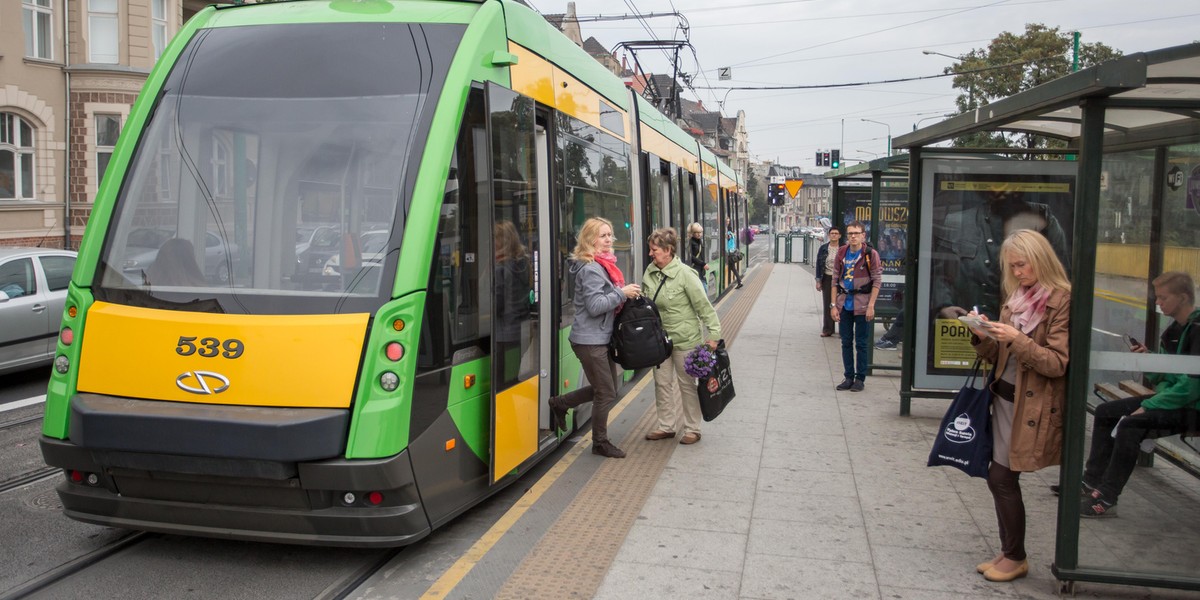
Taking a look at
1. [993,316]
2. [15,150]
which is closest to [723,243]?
[993,316]

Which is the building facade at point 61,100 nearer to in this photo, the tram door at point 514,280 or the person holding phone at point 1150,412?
the tram door at point 514,280

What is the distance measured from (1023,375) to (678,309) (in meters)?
3.31

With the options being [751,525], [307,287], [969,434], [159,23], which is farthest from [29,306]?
[159,23]

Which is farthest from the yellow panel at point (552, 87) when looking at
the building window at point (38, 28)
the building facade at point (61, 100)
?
the building window at point (38, 28)

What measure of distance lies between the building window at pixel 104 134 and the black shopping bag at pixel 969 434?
25197 mm

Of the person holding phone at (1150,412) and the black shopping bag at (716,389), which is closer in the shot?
the person holding phone at (1150,412)

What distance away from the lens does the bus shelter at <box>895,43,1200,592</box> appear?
178 inches

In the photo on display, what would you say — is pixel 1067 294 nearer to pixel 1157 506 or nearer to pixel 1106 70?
pixel 1106 70

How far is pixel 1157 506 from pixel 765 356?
24.8 feet

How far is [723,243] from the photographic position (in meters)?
23.9

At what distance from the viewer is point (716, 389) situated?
7668 millimetres

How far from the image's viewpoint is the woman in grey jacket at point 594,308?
6.89m

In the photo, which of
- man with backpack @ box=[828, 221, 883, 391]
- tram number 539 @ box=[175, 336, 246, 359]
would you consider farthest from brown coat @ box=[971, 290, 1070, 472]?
man with backpack @ box=[828, 221, 883, 391]

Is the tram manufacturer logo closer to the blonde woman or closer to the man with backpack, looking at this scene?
the man with backpack
